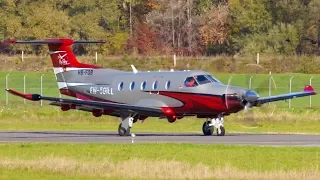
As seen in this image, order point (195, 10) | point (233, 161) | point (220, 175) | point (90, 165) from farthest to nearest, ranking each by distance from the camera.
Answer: point (195, 10)
point (233, 161)
point (90, 165)
point (220, 175)

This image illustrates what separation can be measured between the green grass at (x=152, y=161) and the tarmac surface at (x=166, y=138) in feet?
10.1

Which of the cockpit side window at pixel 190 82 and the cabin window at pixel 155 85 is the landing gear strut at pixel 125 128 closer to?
the cabin window at pixel 155 85

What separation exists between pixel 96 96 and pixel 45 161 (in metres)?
17.5

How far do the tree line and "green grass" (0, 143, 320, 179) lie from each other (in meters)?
60.9

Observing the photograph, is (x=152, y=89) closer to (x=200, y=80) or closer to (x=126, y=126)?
(x=126, y=126)

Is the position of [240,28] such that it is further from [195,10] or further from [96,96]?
[96,96]

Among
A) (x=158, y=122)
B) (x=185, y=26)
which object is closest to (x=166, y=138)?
(x=158, y=122)

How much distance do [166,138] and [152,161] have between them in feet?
36.8

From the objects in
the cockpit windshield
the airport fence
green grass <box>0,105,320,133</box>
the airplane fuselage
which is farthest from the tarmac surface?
the airport fence

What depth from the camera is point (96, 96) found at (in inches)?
1804

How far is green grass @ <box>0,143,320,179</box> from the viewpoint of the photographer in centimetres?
2611

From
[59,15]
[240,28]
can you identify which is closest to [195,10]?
[240,28]

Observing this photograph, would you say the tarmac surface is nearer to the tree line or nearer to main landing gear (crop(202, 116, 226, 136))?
main landing gear (crop(202, 116, 226, 136))

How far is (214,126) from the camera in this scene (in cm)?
4234
